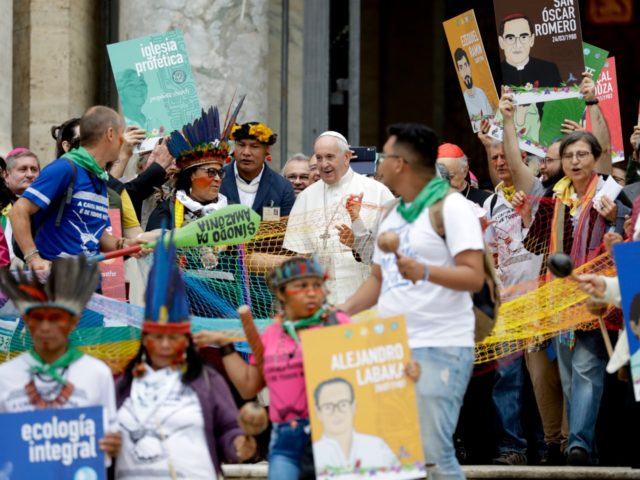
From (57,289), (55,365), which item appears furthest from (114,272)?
(55,365)

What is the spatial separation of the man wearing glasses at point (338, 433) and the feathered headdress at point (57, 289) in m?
1.08

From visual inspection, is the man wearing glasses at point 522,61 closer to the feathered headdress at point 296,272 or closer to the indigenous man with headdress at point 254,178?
the indigenous man with headdress at point 254,178

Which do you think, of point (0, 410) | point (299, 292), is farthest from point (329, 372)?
point (0, 410)

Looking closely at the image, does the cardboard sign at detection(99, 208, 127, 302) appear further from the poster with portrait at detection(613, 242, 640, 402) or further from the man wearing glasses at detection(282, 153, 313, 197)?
A: the poster with portrait at detection(613, 242, 640, 402)

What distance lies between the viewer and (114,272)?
8.84 m

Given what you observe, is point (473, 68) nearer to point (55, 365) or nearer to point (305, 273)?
point (305, 273)

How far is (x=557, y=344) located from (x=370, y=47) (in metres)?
10.8

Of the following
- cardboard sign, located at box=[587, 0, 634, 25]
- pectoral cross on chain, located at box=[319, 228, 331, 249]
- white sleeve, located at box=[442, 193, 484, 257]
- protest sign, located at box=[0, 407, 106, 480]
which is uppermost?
cardboard sign, located at box=[587, 0, 634, 25]

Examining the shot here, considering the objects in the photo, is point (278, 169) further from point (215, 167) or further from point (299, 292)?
point (299, 292)

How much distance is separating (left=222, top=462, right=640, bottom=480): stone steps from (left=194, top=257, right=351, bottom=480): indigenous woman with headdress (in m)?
1.80

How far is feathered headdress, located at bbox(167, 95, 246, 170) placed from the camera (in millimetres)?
9375

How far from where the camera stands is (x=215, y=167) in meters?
9.43

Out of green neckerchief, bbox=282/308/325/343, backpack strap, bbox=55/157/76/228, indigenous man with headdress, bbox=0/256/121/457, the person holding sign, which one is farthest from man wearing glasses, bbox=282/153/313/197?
indigenous man with headdress, bbox=0/256/121/457

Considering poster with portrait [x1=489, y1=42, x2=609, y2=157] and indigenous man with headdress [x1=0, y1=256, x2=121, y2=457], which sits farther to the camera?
poster with portrait [x1=489, y1=42, x2=609, y2=157]
